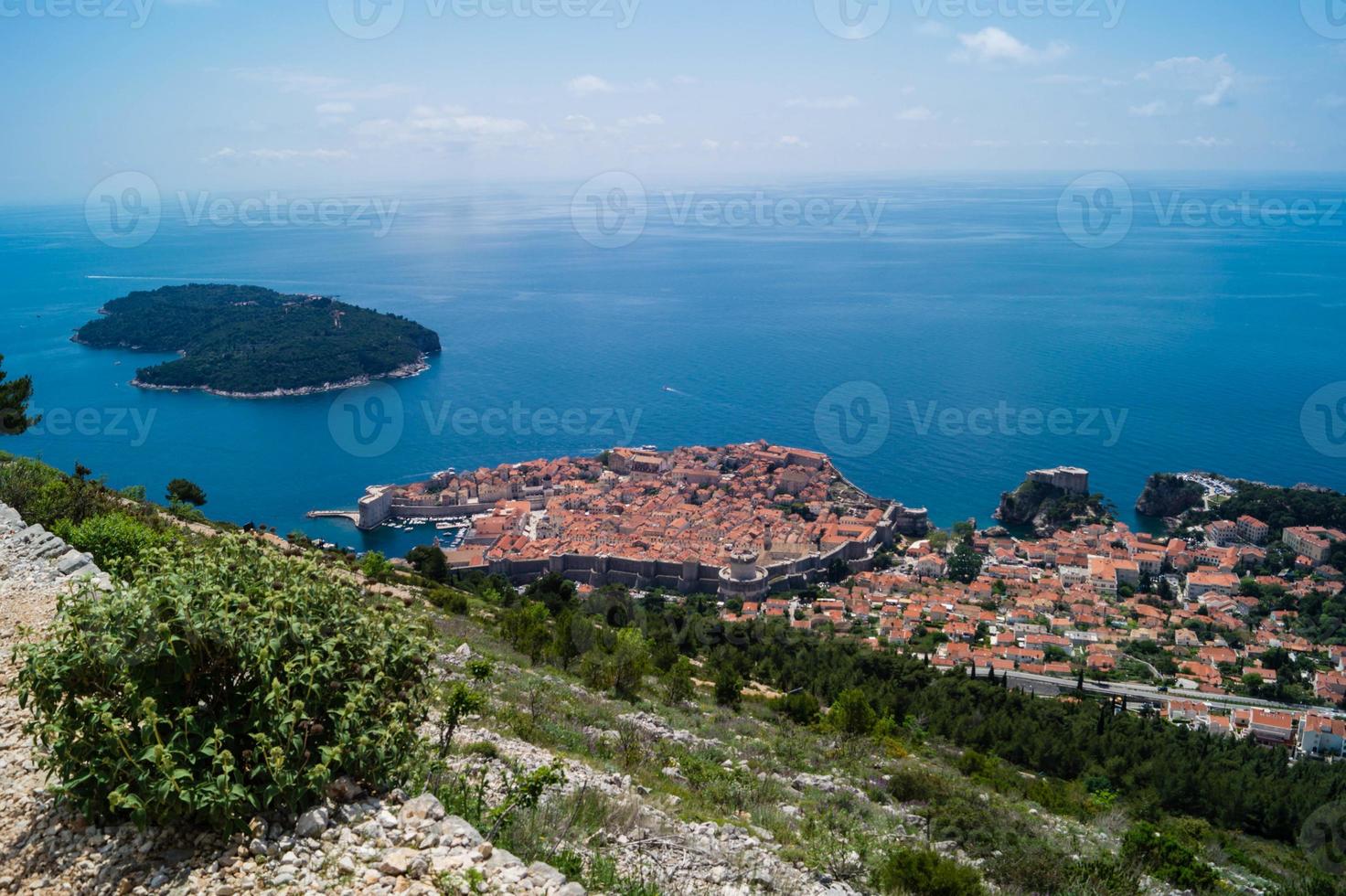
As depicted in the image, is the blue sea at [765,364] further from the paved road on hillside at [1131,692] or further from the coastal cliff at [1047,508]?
the paved road on hillside at [1131,692]

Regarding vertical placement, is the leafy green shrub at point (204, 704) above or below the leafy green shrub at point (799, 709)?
above

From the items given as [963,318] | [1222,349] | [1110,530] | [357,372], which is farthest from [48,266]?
[1222,349]

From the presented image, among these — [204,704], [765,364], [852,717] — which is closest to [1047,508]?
[765,364]

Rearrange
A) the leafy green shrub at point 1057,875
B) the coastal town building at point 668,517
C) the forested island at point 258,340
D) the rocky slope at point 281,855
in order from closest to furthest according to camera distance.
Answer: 1. the rocky slope at point 281,855
2. the leafy green shrub at point 1057,875
3. the coastal town building at point 668,517
4. the forested island at point 258,340

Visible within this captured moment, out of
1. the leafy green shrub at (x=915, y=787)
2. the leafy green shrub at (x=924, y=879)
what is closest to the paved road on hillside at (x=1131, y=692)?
the leafy green shrub at (x=915, y=787)

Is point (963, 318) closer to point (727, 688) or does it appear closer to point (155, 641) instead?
point (727, 688)

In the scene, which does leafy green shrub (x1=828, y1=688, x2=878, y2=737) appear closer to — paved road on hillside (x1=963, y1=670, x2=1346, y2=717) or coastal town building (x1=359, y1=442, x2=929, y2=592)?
paved road on hillside (x1=963, y1=670, x2=1346, y2=717)

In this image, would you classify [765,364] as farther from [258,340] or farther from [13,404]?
[13,404]
